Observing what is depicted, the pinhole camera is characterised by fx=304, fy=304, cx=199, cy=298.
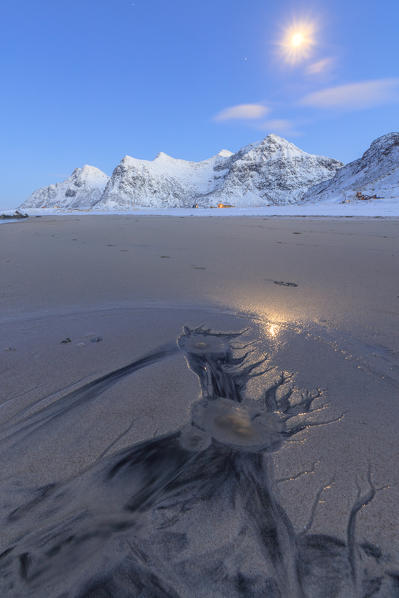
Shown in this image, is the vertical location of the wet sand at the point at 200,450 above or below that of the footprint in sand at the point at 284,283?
below

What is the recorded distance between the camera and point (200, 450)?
1118mm

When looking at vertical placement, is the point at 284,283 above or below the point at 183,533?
above

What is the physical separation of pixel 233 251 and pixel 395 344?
386 cm

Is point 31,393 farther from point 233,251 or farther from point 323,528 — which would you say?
point 233,251

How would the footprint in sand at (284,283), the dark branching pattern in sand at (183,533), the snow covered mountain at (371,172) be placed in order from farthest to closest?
the snow covered mountain at (371,172) → the footprint in sand at (284,283) → the dark branching pattern in sand at (183,533)

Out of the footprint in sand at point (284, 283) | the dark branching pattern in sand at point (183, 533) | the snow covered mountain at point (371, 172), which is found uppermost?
the snow covered mountain at point (371, 172)

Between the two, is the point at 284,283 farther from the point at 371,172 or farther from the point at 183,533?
the point at 371,172

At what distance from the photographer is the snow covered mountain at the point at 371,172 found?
69188mm

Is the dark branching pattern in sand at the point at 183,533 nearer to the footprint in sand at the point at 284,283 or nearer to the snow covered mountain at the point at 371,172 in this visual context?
the footprint in sand at the point at 284,283

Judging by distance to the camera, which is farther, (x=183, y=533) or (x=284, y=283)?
(x=284, y=283)

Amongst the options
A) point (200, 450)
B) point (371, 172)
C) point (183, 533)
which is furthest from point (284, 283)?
point (371, 172)

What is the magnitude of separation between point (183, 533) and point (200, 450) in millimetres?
311

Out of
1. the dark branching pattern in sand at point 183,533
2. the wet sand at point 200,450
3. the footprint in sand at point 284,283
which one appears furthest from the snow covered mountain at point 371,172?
the dark branching pattern in sand at point 183,533

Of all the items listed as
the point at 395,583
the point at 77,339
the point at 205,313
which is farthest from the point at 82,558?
the point at 205,313
